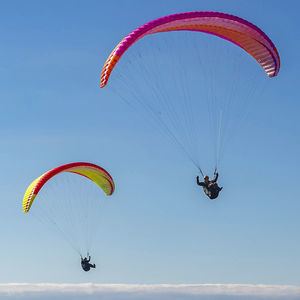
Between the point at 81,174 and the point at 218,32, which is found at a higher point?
the point at 218,32

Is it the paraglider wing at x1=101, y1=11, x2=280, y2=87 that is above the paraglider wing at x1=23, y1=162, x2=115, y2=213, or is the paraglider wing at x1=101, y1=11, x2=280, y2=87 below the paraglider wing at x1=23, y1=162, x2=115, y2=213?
above

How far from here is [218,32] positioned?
47906 mm

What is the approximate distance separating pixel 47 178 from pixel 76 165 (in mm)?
2563

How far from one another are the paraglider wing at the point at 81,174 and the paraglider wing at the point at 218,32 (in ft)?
42.3

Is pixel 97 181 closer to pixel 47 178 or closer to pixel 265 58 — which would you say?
pixel 47 178

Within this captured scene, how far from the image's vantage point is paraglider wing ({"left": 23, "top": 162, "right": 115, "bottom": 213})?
54.3 m

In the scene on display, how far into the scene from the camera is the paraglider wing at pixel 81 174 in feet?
178

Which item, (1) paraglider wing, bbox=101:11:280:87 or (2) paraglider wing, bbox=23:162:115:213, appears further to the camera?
(2) paraglider wing, bbox=23:162:115:213

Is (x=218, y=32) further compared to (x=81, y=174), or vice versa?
(x=81, y=174)

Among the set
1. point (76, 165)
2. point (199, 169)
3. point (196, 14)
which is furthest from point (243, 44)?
point (76, 165)

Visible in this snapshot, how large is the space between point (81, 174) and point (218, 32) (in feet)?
56.5

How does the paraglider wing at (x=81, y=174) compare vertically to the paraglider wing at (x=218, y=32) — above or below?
below

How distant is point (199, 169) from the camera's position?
46031mm

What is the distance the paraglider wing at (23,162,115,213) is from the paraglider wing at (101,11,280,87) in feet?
42.3
